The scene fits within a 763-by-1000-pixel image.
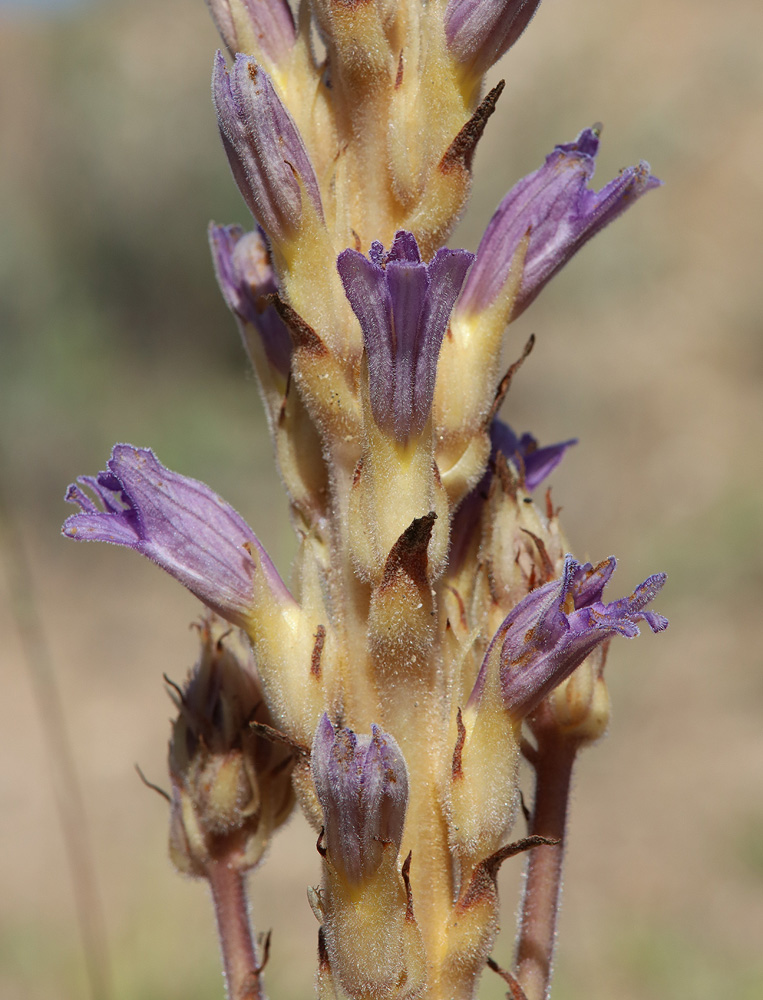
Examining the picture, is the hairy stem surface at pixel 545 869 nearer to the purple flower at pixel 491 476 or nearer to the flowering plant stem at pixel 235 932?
the purple flower at pixel 491 476

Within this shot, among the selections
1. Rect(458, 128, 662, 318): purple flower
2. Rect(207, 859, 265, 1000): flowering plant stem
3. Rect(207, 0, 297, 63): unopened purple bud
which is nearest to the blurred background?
Rect(207, 859, 265, 1000): flowering plant stem

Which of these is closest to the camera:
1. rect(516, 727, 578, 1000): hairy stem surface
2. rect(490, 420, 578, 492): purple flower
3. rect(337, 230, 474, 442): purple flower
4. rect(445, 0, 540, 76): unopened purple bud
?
rect(337, 230, 474, 442): purple flower

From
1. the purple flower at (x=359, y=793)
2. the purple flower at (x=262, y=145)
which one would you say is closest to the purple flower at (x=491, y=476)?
the purple flower at (x=359, y=793)

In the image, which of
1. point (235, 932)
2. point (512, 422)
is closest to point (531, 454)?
point (235, 932)

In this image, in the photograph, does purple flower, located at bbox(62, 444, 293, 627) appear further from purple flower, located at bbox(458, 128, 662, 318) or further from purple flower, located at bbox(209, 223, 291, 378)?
purple flower, located at bbox(458, 128, 662, 318)

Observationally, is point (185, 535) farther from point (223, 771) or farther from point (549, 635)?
point (549, 635)

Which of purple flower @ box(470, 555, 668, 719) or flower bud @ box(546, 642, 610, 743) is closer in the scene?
purple flower @ box(470, 555, 668, 719)

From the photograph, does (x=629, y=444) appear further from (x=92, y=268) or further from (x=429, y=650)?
(x=429, y=650)
